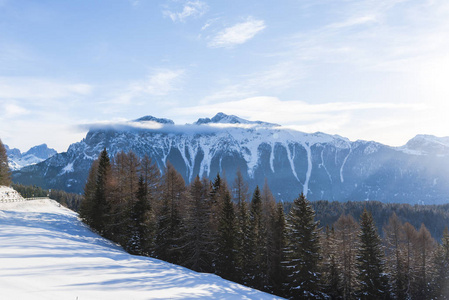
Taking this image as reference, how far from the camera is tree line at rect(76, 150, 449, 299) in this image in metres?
37.8

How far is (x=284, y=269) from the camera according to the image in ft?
128

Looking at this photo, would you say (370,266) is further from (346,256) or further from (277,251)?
(277,251)

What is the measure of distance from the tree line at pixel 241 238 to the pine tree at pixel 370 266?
118 mm

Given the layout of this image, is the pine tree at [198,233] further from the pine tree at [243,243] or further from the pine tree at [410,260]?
the pine tree at [410,260]

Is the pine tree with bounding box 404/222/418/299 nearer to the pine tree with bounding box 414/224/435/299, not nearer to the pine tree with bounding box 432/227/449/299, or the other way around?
the pine tree with bounding box 414/224/435/299

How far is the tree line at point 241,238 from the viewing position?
37.8m

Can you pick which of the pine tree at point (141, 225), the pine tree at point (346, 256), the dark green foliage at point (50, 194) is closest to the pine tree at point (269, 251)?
the pine tree at point (346, 256)

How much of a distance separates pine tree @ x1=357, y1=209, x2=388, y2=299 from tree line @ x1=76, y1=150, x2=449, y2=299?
0.12m

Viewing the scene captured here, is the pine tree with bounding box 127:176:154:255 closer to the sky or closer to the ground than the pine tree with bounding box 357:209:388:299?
closer to the sky

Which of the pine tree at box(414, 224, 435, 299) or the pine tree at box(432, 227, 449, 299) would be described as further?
the pine tree at box(432, 227, 449, 299)

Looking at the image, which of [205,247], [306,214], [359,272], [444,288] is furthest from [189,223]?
[444,288]

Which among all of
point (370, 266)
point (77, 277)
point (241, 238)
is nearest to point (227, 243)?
point (241, 238)

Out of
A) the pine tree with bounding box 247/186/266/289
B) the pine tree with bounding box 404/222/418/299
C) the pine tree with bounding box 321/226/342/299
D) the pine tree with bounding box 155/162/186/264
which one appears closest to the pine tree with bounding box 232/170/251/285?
the pine tree with bounding box 247/186/266/289

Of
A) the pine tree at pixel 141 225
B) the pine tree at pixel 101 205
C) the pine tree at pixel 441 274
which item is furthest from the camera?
the pine tree at pixel 441 274
